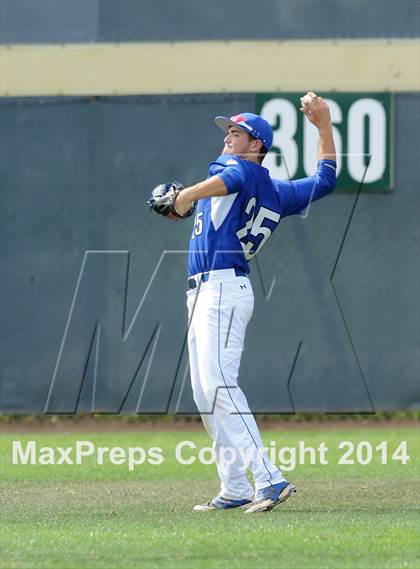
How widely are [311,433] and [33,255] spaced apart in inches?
114

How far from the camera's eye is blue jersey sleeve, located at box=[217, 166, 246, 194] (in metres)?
7.00

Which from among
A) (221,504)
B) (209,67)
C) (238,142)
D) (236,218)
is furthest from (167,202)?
(209,67)

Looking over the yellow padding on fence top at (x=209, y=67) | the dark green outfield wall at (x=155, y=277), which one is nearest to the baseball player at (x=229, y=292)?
the dark green outfield wall at (x=155, y=277)

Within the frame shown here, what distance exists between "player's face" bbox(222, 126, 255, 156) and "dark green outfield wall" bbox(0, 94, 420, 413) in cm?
428

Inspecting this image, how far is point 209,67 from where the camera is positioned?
12023mm

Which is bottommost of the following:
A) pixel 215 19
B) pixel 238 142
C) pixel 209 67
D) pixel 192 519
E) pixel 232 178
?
pixel 192 519

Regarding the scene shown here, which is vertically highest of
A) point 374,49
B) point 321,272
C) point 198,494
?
point 374,49

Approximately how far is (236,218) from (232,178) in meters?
0.38

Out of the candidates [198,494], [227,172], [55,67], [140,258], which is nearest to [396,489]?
[198,494]

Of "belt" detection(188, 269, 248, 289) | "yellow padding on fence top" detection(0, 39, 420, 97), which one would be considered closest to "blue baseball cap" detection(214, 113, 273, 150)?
"belt" detection(188, 269, 248, 289)

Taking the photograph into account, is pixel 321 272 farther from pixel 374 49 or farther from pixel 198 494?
pixel 198 494

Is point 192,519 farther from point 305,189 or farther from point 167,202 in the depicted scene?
point 305,189

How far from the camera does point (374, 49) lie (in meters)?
11.9

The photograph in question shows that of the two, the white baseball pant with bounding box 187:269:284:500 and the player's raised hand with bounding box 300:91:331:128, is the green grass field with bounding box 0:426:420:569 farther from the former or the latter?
the player's raised hand with bounding box 300:91:331:128
